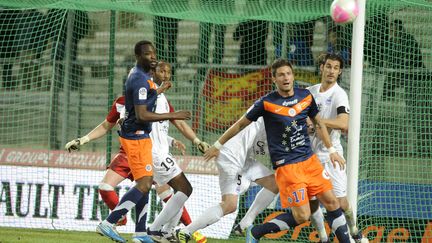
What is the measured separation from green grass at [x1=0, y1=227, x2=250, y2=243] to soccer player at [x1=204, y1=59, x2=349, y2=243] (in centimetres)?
302

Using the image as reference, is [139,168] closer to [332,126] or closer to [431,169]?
[332,126]

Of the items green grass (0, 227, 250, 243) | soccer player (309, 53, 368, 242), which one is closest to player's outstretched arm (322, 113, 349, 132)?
soccer player (309, 53, 368, 242)

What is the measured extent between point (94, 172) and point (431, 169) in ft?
14.9

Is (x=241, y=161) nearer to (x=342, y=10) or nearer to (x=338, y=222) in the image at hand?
(x=338, y=222)

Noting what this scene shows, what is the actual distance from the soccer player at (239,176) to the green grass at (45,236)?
1496 mm

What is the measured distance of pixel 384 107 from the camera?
12.0 meters

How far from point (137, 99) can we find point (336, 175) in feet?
7.58

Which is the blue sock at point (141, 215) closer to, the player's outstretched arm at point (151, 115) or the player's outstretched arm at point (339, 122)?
the player's outstretched arm at point (151, 115)

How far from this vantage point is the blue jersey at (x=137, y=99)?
916 cm

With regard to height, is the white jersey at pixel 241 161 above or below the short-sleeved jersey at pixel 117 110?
below

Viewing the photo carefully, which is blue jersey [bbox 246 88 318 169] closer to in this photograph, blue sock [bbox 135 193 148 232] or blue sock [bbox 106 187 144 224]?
blue sock [bbox 106 187 144 224]

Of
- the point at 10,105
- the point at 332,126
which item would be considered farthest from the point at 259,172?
the point at 10,105

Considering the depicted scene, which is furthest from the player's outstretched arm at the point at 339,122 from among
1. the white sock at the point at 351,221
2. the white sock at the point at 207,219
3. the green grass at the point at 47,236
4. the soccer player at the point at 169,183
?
the green grass at the point at 47,236

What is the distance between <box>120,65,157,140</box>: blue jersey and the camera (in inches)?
360
